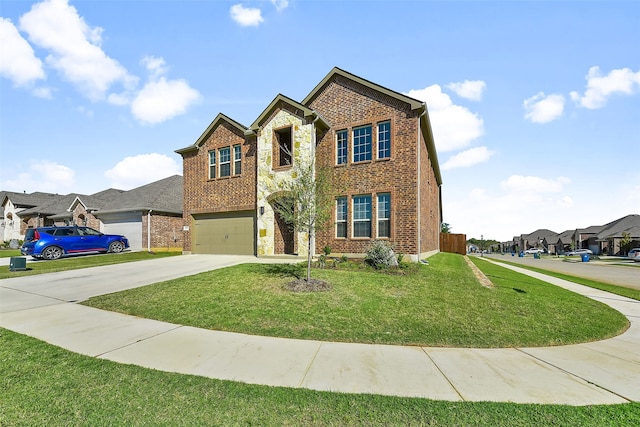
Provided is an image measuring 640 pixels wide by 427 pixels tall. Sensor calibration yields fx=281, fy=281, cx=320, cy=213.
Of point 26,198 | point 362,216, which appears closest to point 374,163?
point 362,216

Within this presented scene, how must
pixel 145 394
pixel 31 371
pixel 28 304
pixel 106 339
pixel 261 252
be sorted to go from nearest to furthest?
1. pixel 145 394
2. pixel 31 371
3. pixel 106 339
4. pixel 28 304
5. pixel 261 252

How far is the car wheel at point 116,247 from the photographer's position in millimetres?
19234

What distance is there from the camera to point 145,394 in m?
3.28

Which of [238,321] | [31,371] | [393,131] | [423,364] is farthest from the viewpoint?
[393,131]

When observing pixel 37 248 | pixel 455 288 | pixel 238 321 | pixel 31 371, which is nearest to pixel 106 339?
pixel 31 371

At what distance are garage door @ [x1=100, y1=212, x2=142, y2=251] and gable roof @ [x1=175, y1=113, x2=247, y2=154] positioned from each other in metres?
6.90

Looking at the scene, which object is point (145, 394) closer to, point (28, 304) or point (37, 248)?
point (28, 304)

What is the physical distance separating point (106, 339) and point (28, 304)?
4338 millimetres

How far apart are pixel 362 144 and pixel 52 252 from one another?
18753mm

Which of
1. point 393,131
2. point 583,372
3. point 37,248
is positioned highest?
point 393,131

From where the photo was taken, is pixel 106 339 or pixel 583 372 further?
pixel 106 339

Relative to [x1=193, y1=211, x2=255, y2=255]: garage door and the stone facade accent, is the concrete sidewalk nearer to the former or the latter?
the stone facade accent

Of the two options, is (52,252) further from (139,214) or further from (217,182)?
(217,182)

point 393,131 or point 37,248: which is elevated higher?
point 393,131
